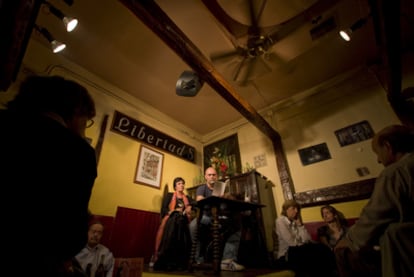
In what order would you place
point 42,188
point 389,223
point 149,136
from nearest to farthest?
point 42,188 < point 389,223 < point 149,136

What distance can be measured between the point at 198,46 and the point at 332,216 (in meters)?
3.17

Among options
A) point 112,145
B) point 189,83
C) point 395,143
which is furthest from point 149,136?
point 395,143

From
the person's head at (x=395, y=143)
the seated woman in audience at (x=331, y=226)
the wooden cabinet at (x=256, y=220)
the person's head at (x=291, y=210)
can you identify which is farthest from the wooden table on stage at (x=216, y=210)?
the person's head at (x=395, y=143)

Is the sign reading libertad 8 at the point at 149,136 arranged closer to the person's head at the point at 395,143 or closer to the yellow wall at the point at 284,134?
the yellow wall at the point at 284,134

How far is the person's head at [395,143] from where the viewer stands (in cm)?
129

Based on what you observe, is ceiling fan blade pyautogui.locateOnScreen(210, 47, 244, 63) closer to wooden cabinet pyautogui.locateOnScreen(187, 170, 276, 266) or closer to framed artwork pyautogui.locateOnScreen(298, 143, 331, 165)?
wooden cabinet pyautogui.locateOnScreen(187, 170, 276, 266)

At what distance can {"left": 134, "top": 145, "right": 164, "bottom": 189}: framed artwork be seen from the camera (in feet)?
11.1

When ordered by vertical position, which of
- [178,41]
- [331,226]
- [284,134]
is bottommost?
[331,226]

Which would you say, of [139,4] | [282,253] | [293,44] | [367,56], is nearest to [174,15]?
[139,4]

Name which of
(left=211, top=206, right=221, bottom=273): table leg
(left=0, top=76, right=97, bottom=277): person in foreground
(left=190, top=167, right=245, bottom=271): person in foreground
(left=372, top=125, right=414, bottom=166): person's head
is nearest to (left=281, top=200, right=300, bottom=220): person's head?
(left=190, top=167, right=245, bottom=271): person in foreground

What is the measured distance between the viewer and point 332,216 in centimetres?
259

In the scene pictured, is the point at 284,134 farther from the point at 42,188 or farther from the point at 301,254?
the point at 42,188

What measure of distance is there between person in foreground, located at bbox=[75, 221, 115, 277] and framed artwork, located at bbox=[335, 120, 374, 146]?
3747 mm

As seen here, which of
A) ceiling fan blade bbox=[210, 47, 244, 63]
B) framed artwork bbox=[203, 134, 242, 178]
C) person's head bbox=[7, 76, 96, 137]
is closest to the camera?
person's head bbox=[7, 76, 96, 137]
